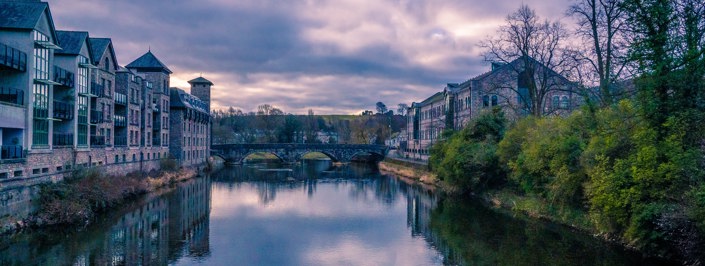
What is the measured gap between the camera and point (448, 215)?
95.5 ft

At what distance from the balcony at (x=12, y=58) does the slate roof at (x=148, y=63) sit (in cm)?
2745

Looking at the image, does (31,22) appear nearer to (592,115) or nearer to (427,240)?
(427,240)

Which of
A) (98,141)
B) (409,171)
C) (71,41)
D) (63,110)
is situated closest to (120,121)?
(98,141)

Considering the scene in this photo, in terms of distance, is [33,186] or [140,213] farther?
[140,213]

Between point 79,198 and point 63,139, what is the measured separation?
21.4ft

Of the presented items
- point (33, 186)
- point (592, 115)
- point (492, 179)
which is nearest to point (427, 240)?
point (592, 115)

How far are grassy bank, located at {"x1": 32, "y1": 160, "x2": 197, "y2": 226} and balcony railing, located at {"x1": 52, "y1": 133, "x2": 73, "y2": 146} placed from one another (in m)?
2.08

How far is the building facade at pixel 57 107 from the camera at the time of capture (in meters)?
23.9

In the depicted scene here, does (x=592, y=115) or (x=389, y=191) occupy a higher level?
(x=592, y=115)

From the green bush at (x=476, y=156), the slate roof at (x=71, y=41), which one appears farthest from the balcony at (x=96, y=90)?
the green bush at (x=476, y=156)

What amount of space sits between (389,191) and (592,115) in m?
21.0

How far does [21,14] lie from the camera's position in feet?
83.8

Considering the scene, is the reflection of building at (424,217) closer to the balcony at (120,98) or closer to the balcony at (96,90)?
the balcony at (96,90)

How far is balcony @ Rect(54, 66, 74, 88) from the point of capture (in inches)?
1158
